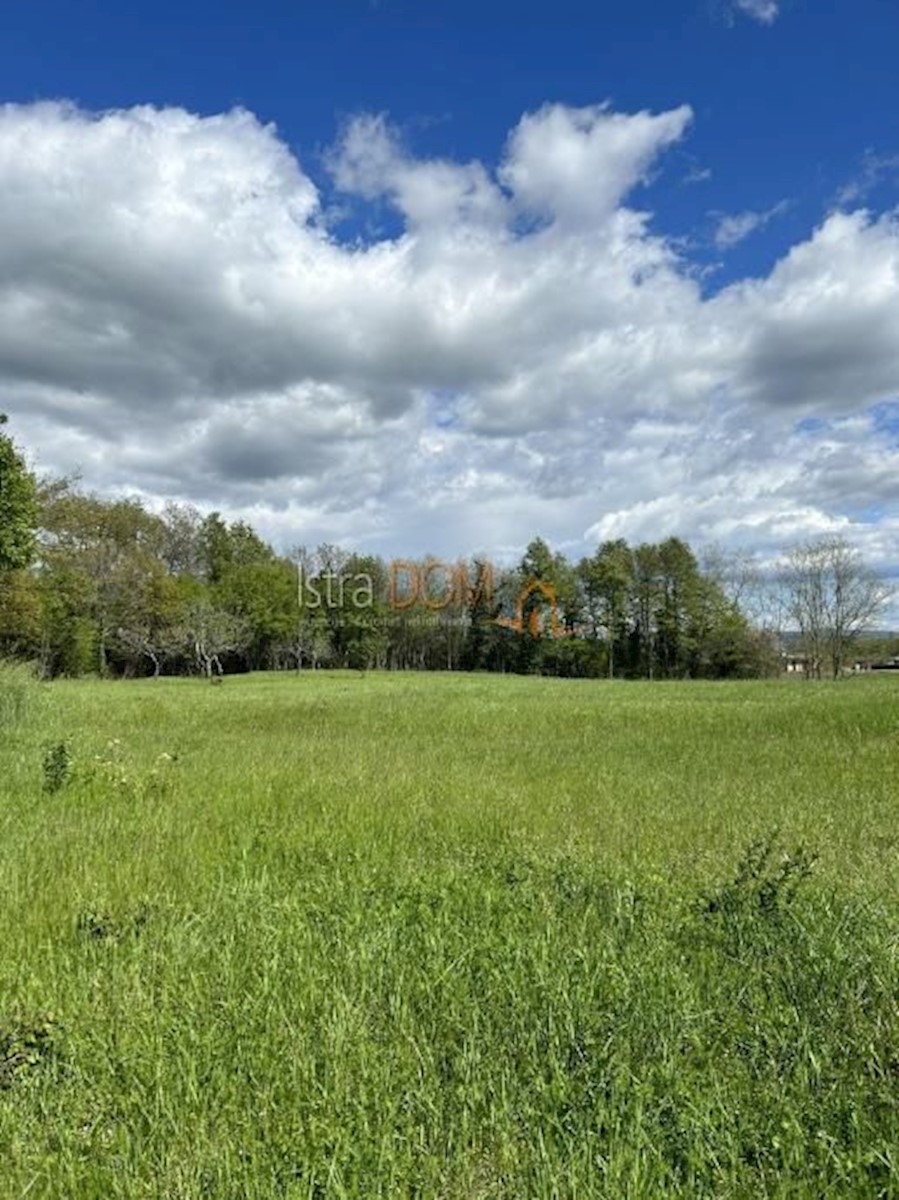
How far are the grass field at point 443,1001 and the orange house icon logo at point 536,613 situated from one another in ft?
228

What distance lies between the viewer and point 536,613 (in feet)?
256

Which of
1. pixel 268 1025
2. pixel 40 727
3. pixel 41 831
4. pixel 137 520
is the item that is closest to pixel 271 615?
pixel 137 520

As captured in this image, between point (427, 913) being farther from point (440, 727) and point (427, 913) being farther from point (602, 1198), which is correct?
point (440, 727)

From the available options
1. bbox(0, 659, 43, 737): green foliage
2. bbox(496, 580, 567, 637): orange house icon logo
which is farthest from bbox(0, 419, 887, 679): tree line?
bbox(0, 659, 43, 737): green foliage

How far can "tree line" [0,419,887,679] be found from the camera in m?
61.1

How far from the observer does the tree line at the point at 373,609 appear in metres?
61.1

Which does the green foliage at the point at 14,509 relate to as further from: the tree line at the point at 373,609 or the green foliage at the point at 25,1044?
the green foliage at the point at 25,1044

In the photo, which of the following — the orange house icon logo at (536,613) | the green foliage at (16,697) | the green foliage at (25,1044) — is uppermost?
the orange house icon logo at (536,613)

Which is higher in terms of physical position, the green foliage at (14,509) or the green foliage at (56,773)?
the green foliage at (14,509)

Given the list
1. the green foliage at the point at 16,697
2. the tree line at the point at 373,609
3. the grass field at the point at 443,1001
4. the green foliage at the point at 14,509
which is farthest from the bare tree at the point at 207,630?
the grass field at the point at 443,1001

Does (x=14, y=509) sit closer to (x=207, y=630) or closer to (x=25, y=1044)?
(x=207, y=630)

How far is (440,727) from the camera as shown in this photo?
756 inches

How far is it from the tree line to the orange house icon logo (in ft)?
0.51

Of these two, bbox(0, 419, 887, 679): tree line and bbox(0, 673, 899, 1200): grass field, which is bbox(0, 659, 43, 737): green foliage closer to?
bbox(0, 673, 899, 1200): grass field
